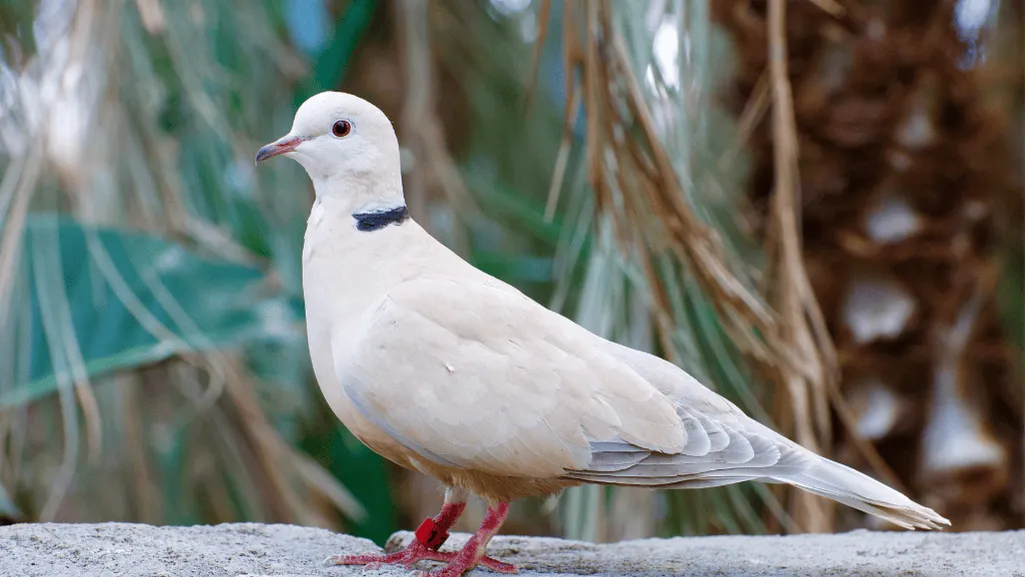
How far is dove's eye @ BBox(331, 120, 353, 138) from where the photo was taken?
1.57m

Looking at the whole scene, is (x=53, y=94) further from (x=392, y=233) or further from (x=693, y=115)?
(x=693, y=115)

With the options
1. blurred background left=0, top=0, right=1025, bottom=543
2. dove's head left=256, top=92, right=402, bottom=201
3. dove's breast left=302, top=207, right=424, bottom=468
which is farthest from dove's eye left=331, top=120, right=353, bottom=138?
blurred background left=0, top=0, right=1025, bottom=543

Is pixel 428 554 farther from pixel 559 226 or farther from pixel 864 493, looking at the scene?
pixel 559 226

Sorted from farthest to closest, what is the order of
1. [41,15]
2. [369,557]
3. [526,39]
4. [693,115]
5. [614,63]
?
[526,39], [41,15], [693,115], [614,63], [369,557]

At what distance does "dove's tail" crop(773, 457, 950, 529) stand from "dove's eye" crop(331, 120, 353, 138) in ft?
2.43

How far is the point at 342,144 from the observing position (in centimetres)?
157

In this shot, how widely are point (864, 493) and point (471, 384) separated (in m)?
0.50

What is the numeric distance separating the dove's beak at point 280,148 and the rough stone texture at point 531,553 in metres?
0.54

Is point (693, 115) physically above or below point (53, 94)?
above

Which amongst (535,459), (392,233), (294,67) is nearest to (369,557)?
(535,459)

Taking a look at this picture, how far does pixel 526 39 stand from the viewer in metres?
2.88

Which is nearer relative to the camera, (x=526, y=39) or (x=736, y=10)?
(x=736, y=10)

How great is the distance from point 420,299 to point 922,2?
1.38m

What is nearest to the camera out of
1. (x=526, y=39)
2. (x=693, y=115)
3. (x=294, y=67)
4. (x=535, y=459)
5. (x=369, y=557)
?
(x=535, y=459)
